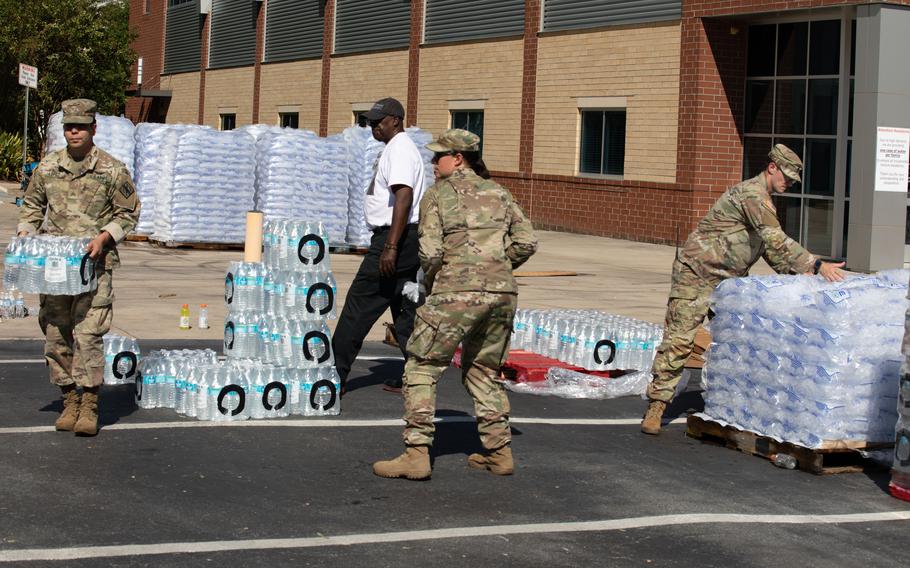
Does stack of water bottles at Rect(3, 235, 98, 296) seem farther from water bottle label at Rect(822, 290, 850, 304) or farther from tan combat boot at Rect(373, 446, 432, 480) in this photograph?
water bottle label at Rect(822, 290, 850, 304)

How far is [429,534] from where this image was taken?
6.54 meters

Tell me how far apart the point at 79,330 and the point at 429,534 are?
3.04m

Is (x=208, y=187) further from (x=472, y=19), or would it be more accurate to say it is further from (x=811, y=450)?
(x=811, y=450)

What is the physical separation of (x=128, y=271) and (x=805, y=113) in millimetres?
14351

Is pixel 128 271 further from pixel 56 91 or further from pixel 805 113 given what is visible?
pixel 56 91

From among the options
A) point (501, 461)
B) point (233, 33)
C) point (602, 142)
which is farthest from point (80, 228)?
point (233, 33)

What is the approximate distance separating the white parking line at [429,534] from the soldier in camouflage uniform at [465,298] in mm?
1077

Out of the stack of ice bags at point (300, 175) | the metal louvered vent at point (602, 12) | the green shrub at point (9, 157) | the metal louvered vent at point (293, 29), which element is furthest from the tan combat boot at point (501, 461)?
the green shrub at point (9, 157)

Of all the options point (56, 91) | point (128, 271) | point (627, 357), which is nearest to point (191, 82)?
point (56, 91)

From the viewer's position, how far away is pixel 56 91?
163ft

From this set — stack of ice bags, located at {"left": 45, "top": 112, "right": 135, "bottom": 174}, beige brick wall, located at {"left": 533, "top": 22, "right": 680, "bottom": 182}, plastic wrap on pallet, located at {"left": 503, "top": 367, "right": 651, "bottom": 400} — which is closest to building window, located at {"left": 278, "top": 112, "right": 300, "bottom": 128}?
beige brick wall, located at {"left": 533, "top": 22, "right": 680, "bottom": 182}

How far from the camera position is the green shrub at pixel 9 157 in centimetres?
4341

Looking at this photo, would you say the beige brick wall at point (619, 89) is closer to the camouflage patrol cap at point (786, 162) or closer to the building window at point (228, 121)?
the camouflage patrol cap at point (786, 162)

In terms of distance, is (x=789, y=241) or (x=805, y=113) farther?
(x=805, y=113)
